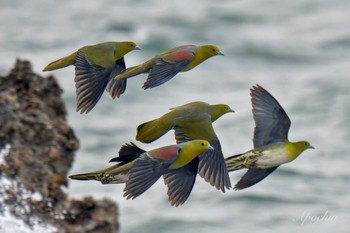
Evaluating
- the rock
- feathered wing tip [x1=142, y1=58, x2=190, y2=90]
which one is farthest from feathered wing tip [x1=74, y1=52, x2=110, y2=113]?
the rock

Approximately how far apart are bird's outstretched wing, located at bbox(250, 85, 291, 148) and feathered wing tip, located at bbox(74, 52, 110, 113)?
160 cm

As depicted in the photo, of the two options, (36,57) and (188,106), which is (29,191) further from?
(36,57)

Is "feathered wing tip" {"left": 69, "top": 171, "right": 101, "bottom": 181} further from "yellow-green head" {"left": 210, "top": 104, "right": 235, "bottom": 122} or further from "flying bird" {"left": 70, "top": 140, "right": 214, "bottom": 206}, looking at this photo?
"yellow-green head" {"left": 210, "top": 104, "right": 235, "bottom": 122}

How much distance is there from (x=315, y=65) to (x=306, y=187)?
6102 mm

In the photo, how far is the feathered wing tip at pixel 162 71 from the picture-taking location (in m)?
11.6

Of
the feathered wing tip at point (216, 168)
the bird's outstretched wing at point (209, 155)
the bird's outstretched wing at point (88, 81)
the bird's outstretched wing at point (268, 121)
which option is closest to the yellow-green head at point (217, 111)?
the bird's outstretched wing at point (209, 155)

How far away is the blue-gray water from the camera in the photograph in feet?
74.1

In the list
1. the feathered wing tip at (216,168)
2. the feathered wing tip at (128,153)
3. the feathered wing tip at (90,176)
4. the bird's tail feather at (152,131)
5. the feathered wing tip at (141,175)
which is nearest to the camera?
the feathered wing tip at (141,175)

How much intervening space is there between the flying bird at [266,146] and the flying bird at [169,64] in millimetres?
660

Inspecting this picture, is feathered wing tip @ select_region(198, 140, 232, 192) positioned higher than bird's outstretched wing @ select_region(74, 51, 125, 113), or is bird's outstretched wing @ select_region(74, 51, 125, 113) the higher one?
bird's outstretched wing @ select_region(74, 51, 125, 113)

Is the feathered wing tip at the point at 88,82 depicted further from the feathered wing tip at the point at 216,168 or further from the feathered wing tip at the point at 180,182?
the feathered wing tip at the point at 180,182

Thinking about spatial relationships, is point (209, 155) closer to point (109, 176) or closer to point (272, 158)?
point (272, 158)

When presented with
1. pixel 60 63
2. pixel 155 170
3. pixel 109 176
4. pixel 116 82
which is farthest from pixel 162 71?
pixel 155 170

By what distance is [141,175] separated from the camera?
10.5m
